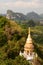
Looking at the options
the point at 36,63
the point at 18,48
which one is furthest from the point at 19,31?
the point at 36,63

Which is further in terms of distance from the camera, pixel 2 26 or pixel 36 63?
pixel 2 26

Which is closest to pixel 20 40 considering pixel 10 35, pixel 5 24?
pixel 10 35

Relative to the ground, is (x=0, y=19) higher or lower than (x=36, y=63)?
higher

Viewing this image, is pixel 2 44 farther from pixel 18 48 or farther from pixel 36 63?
pixel 36 63

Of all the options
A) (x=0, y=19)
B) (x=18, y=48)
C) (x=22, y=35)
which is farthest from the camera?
(x=0, y=19)

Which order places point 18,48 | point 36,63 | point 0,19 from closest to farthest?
point 36,63
point 18,48
point 0,19

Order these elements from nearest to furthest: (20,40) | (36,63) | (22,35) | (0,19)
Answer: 1. (36,63)
2. (20,40)
3. (22,35)
4. (0,19)

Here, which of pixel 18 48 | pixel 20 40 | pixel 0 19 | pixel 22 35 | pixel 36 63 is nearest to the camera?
pixel 36 63

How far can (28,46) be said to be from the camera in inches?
1215

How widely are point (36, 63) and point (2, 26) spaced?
11347 mm

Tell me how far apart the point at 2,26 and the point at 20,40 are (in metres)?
5.30

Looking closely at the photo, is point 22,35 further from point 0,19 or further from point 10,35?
point 0,19

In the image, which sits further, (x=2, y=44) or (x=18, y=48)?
(x=2, y=44)

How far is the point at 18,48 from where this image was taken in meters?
32.9
